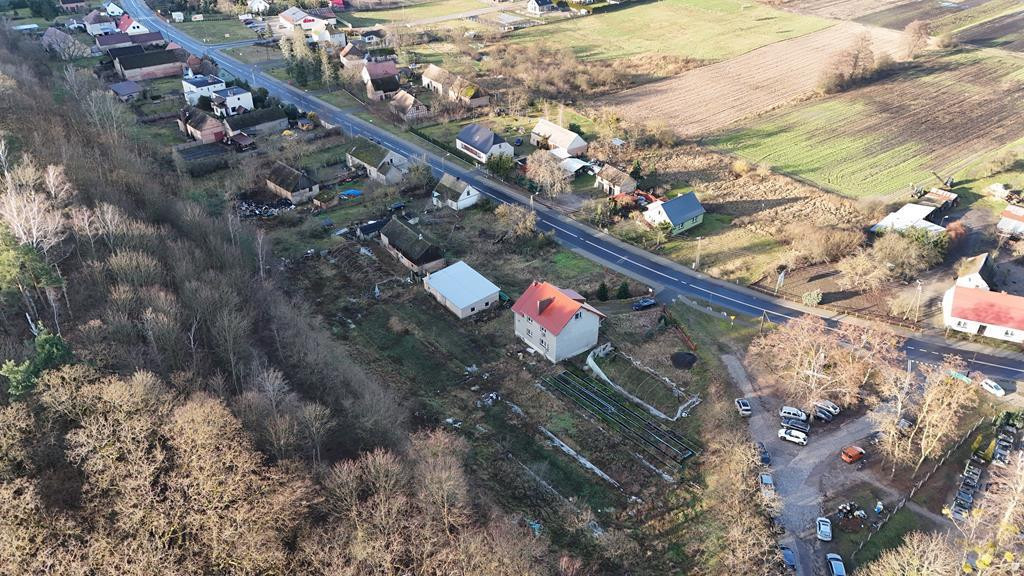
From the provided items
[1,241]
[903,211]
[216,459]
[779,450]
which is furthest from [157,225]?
[903,211]

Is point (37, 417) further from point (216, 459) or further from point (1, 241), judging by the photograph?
point (1, 241)

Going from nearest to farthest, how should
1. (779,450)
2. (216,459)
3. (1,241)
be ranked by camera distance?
1. (216,459)
2. (1,241)
3. (779,450)

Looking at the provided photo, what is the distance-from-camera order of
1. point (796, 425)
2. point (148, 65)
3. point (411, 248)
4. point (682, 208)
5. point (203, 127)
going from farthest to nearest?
1. point (148, 65)
2. point (203, 127)
3. point (682, 208)
4. point (411, 248)
5. point (796, 425)

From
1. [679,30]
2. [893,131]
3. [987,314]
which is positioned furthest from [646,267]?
[679,30]

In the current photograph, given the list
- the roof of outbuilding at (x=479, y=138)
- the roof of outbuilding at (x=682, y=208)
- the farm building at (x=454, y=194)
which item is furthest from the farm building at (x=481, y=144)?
the roof of outbuilding at (x=682, y=208)

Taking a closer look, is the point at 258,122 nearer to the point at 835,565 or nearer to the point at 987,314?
the point at 835,565

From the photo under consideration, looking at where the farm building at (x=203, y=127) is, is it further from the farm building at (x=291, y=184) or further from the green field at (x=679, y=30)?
the green field at (x=679, y=30)
